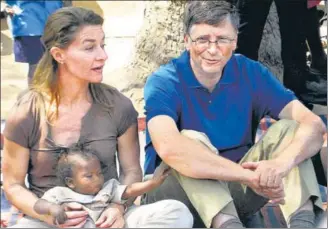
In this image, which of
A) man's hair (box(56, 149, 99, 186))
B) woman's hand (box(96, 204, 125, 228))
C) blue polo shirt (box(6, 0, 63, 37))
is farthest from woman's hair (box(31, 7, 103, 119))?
blue polo shirt (box(6, 0, 63, 37))

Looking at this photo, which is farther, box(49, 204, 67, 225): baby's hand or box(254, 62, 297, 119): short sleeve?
box(254, 62, 297, 119): short sleeve

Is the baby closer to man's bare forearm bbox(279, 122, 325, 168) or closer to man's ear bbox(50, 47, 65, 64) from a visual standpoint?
man's ear bbox(50, 47, 65, 64)

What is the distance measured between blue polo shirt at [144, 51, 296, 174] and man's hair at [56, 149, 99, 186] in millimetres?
285

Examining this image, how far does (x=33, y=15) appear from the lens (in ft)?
13.4

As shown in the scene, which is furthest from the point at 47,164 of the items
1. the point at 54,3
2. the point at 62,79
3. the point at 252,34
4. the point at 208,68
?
the point at 54,3

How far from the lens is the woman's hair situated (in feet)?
7.58

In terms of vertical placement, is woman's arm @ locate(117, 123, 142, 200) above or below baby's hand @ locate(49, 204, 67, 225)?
above

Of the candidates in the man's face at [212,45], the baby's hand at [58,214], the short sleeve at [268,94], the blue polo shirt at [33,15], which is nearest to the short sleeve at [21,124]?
the baby's hand at [58,214]

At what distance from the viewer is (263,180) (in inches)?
92.2

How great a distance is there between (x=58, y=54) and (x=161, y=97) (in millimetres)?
386

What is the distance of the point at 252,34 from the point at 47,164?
1.55 m

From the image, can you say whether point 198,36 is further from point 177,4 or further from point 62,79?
point 177,4

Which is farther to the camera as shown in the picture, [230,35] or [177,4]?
[177,4]

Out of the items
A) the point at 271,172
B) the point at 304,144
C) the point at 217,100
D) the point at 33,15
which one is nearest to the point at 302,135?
the point at 304,144
